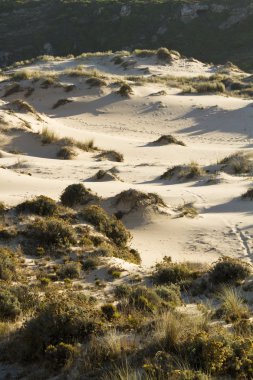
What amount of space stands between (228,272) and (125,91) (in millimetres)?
22866

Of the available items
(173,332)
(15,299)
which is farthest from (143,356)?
(15,299)

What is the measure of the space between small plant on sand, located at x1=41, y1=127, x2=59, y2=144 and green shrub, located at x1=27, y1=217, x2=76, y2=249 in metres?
11.2

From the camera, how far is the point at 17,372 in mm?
4879

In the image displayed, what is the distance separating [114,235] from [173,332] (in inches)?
201

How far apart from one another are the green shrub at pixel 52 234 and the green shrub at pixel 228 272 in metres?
2.62

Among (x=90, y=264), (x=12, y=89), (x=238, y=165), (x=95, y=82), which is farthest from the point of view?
(x=12, y=89)

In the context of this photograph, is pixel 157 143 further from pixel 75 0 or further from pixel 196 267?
pixel 75 0

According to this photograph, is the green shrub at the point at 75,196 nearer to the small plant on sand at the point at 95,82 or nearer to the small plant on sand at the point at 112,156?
the small plant on sand at the point at 112,156

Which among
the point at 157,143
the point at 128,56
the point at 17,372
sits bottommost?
the point at 17,372

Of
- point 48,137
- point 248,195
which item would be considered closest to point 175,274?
point 248,195

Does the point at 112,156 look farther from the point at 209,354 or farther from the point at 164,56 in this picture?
the point at 164,56

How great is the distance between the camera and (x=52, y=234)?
888 cm

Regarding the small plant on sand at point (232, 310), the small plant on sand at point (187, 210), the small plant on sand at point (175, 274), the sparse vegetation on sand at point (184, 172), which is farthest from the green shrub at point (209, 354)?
the sparse vegetation on sand at point (184, 172)

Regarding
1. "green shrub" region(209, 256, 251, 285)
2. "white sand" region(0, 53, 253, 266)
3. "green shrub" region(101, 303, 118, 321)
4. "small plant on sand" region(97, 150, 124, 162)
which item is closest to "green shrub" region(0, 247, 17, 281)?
"green shrub" region(101, 303, 118, 321)
